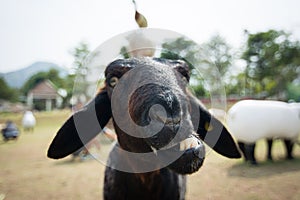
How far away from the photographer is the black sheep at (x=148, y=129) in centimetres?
141

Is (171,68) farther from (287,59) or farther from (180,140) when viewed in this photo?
(287,59)

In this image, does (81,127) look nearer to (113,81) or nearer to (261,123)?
(113,81)

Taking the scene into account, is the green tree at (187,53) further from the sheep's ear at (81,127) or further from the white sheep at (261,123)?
the white sheep at (261,123)

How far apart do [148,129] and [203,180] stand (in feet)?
11.7

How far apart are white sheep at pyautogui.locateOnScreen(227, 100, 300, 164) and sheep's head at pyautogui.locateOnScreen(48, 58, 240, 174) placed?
3.60m

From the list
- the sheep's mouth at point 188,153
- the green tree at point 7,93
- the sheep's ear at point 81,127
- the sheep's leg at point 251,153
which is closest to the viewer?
the sheep's mouth at point 188,153

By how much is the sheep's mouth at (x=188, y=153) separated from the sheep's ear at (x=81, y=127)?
0.86 m

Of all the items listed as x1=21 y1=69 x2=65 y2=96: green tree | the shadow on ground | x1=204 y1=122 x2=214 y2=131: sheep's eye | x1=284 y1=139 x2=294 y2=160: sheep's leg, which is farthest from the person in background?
x1=21 y1=69 x2=65 y2=96: green tree

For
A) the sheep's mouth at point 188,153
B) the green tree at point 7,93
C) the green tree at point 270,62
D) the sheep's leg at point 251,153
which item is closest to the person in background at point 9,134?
the sheep's leg at point 251,153

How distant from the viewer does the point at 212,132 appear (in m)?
2.22

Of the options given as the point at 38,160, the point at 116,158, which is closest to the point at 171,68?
the point at 116,158

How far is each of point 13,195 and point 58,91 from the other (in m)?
47.3

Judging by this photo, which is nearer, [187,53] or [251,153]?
[187,53]

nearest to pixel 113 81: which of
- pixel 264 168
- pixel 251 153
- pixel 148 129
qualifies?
pixel 148 129
